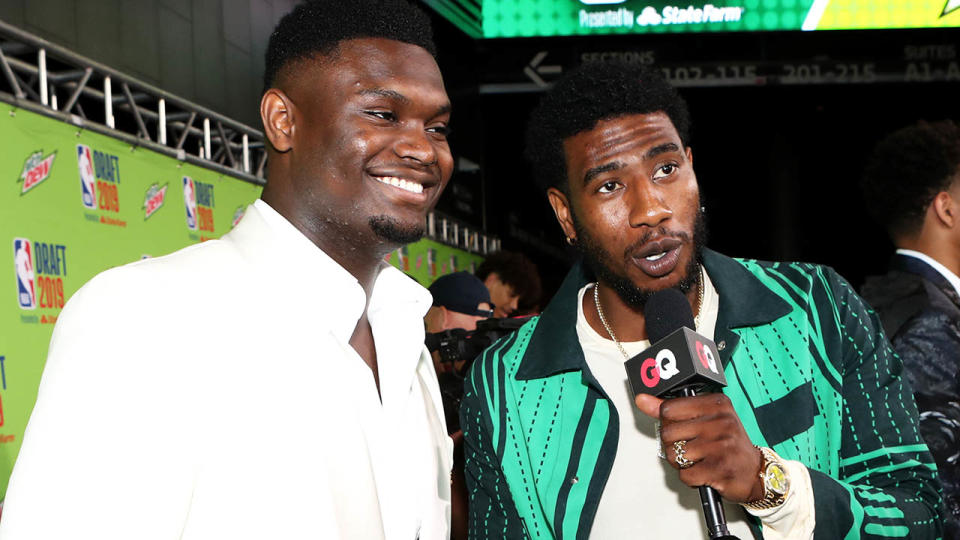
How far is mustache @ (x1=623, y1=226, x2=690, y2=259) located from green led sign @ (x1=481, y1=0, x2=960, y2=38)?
6067mm

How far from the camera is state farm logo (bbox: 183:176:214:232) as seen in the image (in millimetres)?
5172

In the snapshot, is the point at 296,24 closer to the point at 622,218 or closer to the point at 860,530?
the point at 622,218

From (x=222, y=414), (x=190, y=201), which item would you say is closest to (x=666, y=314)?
(x=222, y=414)

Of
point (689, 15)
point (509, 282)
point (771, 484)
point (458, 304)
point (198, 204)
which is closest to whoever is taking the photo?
point (771, 484)

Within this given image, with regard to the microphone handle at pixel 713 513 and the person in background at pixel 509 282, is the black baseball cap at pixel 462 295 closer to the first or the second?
the person in background at pixel 509 282

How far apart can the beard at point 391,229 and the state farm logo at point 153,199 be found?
11.1 feet

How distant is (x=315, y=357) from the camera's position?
1.52 metres

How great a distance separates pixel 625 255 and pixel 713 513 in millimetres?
704

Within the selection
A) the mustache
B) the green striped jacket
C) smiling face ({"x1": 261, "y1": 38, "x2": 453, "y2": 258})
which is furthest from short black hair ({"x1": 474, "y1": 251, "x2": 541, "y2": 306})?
smiling face ({"x1": 261, "y1": 38, "x2": 453, "y2": 258})

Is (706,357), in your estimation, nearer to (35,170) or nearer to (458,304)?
(458,304)

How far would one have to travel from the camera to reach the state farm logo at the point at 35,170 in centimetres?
376

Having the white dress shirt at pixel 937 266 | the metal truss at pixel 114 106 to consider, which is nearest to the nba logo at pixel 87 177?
the metal truss at pixel 114 106

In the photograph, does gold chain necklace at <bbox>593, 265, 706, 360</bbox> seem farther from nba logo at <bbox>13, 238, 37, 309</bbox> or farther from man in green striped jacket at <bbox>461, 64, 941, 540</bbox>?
nba logo at <bbox>13, 238, 37, 309</bbox>

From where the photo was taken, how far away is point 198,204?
5.31 meters
